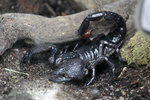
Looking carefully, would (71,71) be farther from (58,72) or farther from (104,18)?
(104,18)

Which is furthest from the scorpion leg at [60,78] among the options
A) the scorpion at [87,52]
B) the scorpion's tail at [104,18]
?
the scorpion's tail at [104,18]

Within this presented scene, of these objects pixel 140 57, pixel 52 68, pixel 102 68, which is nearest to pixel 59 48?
pixel 52 68

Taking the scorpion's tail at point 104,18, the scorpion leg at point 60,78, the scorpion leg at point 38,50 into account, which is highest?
the scorpion's tail at point 104,18

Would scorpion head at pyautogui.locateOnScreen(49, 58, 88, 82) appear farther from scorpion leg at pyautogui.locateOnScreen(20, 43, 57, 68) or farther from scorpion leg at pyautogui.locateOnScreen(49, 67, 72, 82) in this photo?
scorpion leg at pyautogui.locateOnScreen(20, 43, 57, 68)

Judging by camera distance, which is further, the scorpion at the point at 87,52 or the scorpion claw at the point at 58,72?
the scorpion at the point at 87,52

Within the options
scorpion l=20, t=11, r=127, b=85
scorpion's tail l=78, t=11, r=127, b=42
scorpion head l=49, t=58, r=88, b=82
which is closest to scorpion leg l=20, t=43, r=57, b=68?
scorpion l=20, t=11, r=127, b=85

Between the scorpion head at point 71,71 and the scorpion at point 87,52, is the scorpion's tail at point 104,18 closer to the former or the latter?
the scorpion at point 87,52

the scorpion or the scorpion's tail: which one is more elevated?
the scorpion's tail

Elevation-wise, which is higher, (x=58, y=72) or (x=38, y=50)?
(x=38, y=50)

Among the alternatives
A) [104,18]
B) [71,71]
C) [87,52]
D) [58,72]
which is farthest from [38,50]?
[104,18]
